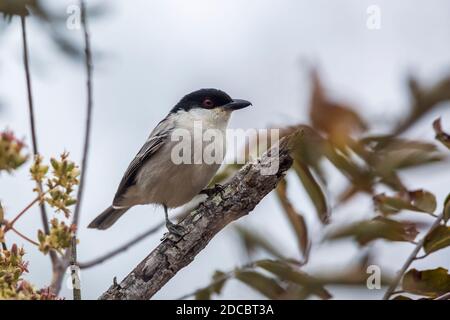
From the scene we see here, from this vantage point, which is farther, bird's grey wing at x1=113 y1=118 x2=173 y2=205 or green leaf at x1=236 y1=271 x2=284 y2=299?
bird's grey wing at x1=113 y1=118 x2=173 y2=205

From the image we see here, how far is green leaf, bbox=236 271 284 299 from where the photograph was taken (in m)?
2.23

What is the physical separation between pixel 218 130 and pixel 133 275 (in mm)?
2554

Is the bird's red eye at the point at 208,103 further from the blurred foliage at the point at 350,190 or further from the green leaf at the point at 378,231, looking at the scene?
the green leaf at the point at 378,231

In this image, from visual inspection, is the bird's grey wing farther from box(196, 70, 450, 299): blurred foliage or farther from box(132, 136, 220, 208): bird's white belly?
box(196, 70, 450, 299): blurred foliage

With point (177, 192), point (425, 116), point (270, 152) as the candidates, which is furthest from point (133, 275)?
point (177, 192)

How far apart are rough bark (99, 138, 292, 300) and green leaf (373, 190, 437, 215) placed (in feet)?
1.96

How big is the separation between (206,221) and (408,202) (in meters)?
1.01

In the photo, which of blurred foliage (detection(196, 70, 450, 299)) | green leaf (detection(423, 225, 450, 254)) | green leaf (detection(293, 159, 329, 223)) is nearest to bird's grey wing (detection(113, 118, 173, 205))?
blurred foliage (detection(196, 70, 450, 299))

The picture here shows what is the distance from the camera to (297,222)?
2.16m

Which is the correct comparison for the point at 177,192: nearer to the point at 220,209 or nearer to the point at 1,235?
the point at 220,209

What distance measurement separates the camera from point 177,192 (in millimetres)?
4922

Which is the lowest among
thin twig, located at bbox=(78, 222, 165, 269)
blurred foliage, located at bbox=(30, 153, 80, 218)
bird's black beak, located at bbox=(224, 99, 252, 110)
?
thin twig, located at bbox=(78, 222, 165, 269)

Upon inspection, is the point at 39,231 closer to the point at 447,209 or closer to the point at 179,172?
the point at 447,209

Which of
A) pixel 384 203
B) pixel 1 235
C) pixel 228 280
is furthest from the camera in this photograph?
pixel 228 280
